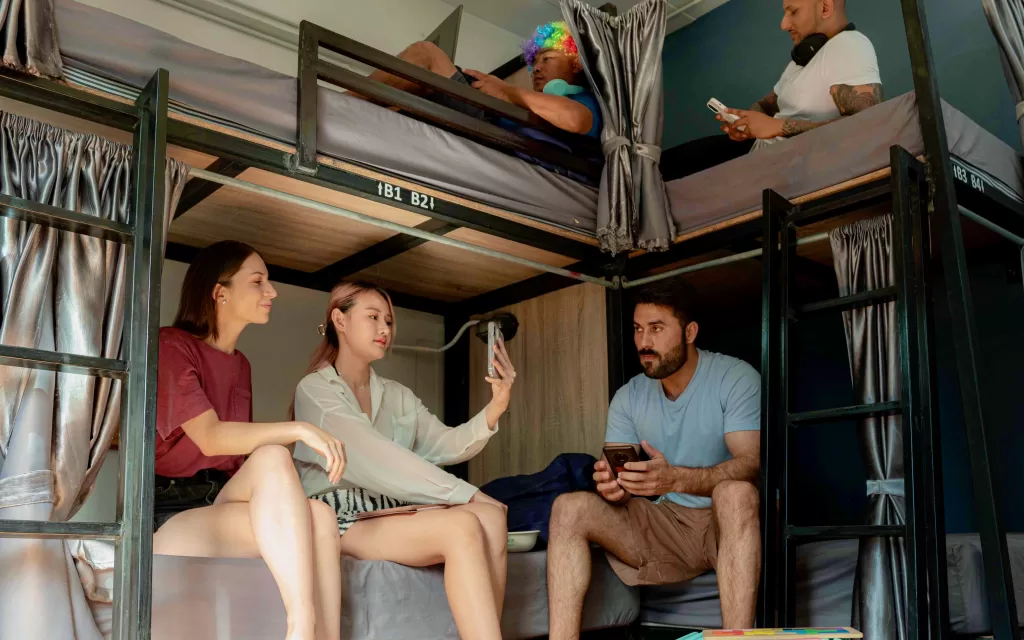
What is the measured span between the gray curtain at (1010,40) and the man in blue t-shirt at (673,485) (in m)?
1.33

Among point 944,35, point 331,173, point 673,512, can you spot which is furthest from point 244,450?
point 944,35

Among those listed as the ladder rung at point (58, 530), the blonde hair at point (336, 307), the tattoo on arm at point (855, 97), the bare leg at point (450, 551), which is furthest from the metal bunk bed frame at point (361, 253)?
the bare leg at point (450, 551)

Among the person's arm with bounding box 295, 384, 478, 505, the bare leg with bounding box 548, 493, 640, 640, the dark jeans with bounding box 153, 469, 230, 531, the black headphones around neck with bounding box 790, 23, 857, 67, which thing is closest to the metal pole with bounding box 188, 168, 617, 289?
the person's arm with bounding box 295, 384, 478, 505

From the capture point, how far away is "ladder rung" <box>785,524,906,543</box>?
2.67 meters

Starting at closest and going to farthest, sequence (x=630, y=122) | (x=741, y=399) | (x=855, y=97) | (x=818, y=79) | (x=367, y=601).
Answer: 1. (x=367, y=601)
2. (x=855, y=97)
3. (x=741, y=399)
4. (x=818, y=79)
5. (x=630, y=122)

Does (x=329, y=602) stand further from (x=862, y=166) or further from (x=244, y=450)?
(x=862, y=166)

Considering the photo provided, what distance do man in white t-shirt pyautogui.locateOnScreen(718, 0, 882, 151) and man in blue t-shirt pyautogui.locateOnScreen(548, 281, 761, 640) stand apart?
704 mm

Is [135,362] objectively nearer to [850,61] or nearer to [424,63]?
[424,63]

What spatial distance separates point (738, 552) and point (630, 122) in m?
1.68

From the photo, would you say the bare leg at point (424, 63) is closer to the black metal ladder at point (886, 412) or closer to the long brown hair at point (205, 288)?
the long brown hair at point (205, 288)

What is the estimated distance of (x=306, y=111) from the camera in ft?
9.15

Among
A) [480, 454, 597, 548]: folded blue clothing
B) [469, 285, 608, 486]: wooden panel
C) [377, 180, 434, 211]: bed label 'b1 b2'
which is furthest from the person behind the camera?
[469, 285, 608, 486]: wooden panel

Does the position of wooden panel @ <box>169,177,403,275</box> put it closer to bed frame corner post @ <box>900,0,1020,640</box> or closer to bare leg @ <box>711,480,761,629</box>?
bare leg @ <box>711,480,761,629</box>

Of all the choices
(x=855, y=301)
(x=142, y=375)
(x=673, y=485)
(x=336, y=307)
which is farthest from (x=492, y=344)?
(x=142, y=375)
